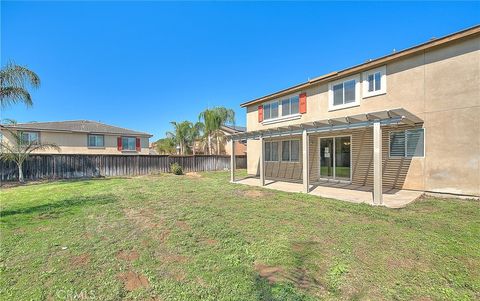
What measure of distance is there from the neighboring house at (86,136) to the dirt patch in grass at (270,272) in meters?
23.9

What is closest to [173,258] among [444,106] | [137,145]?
[444,106]

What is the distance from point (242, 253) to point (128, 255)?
6.19 ft

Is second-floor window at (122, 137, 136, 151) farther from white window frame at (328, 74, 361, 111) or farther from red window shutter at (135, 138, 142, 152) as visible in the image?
white window frame at (328, 74, 361, 111)

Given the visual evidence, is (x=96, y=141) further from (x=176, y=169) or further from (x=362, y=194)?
(x=362, y=194)

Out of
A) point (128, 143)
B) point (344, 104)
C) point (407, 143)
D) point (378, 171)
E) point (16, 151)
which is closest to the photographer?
point (378, 171)

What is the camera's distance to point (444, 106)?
7945 millimetres

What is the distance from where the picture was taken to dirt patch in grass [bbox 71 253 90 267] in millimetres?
3453

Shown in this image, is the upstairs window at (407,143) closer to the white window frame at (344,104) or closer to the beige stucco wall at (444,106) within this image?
the beige stucco wall at (444,106)

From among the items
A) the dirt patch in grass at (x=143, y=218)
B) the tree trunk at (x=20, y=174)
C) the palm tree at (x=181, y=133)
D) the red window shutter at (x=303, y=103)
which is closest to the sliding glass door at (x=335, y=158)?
the red window shutter at (x=303, y=103)

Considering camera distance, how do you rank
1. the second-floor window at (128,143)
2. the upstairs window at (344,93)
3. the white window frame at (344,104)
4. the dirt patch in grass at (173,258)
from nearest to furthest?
the dirt patch in grass at (173,258) < the white window frame at (344,104) < the upstairs window at (344,93) < the second-floor window at (128,143)

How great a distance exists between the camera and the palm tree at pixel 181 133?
3000 cm

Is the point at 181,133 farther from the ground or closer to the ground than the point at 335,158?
farther from the ground

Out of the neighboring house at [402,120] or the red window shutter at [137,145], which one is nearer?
the neighboring house at [402,120]

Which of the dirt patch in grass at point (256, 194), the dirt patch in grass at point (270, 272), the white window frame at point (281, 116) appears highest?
the white window frame at point (281, 116)
